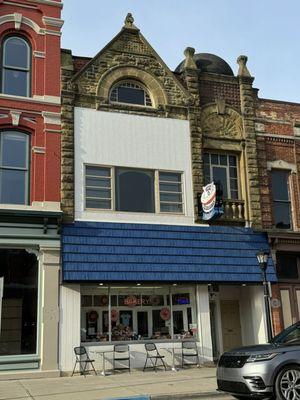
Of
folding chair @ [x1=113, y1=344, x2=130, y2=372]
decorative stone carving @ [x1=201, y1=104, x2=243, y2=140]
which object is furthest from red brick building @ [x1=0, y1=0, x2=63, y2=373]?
decorative stone carving @ [x1=201, y1=104, x2=243, y2=140]

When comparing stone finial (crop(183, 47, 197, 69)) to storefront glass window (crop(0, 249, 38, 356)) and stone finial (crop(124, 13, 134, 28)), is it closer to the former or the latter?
stone finial (crop(124, 13, 134, 28))

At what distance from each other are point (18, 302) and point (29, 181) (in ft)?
12.4

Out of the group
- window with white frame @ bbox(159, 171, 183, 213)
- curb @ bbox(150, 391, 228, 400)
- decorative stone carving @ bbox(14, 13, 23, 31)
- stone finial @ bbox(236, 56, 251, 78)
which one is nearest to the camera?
curb @ bbox(150, 391, 228, 400)

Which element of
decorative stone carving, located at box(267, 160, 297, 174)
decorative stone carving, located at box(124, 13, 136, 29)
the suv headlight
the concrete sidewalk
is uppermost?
decorative stone carving, located at box(124, 13, 136, 29)

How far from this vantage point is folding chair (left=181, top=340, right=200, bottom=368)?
56.3ft

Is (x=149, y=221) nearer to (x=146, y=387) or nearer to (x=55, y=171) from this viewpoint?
(x=55, y=171)

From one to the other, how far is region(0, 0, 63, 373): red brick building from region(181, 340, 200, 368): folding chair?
163 inches

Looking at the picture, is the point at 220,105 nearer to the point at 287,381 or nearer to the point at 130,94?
the point at 130,94

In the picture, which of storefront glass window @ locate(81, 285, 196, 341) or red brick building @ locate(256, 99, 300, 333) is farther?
red brick building @ locate(256, 99, 300, 333)

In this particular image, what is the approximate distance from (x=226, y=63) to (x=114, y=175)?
7490 millimetres

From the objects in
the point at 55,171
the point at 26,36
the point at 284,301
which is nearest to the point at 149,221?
the point at 55,171

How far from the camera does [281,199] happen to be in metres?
20.6

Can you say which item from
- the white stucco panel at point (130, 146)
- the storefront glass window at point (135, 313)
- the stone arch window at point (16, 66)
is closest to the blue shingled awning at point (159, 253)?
the white stucco panel at point (130, 146)

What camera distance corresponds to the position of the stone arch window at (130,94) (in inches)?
752
